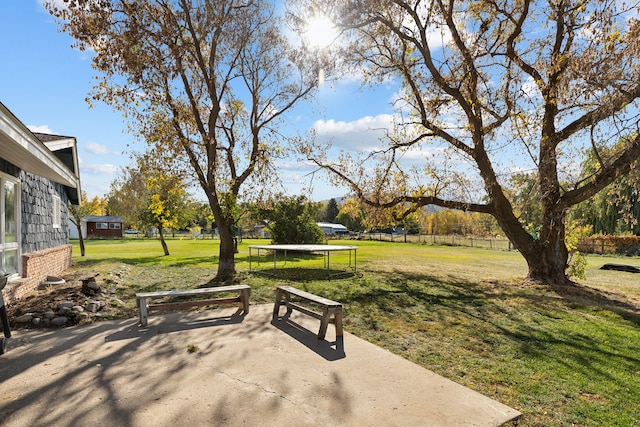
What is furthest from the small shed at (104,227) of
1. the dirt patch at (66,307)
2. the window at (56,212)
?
the dirt patch at (66,307)

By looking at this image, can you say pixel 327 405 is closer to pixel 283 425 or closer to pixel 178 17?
pixel 283 425

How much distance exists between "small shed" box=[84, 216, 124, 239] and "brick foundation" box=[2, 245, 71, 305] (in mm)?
48914

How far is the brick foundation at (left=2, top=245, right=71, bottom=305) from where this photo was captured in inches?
298

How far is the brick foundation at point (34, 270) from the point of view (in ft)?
24.8

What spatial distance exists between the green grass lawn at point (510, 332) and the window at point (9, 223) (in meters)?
2.31

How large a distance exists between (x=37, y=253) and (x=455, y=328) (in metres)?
9.91

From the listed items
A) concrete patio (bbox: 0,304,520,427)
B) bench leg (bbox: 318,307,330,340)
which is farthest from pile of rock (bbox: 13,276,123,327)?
bench leg (bbox: 318,307,330,340)

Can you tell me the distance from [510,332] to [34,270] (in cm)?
1042

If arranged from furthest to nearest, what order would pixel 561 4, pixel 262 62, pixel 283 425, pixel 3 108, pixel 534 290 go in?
pixel 262 62 → pixel 534 290 → pixel 561 4 → pixel 3 108 → pixel 283 425

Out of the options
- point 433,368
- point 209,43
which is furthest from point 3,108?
point 209,43

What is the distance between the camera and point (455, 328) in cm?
667

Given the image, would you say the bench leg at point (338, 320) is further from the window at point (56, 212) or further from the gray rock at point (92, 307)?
the window at point (56, 212)

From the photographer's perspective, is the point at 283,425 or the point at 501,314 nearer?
the point at 283,425

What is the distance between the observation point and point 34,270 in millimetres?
9219
